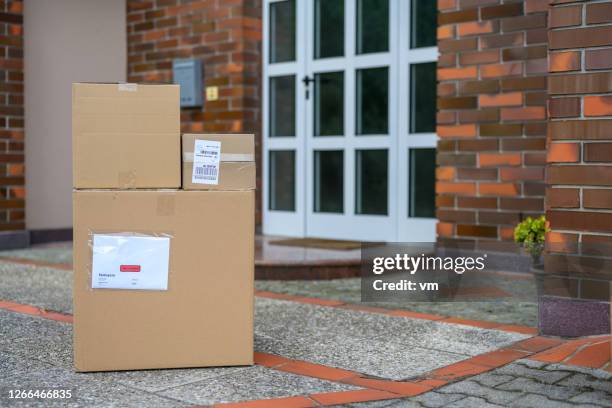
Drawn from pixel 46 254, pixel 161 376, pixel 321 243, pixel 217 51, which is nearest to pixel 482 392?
pixel 161 376

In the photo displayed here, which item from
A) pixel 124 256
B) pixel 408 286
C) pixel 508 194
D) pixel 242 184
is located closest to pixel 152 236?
pixel 124 256

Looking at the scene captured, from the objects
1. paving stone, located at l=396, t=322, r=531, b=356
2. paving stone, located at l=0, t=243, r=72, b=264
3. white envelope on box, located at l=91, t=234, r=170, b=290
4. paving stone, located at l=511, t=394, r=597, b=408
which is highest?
white envelope on box, located at l=91, t=234, r=170, b=290

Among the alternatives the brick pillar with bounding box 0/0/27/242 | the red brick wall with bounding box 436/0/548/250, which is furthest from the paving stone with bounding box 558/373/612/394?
the brick pillar with bounding box 0/0/27/242

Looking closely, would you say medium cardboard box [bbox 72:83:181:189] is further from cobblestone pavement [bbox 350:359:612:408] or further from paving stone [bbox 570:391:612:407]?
paving stone [bbox 570:391:612:407]

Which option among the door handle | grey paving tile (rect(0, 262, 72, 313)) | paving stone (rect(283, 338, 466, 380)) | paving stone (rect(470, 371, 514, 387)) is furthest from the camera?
the door handle

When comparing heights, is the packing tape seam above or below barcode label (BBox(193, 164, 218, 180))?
above

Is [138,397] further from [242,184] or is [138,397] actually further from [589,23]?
[589,23]

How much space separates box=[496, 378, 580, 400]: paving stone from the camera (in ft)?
9.93

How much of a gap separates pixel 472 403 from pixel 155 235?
1.32 meters

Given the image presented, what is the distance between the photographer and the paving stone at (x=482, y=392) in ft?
9.75

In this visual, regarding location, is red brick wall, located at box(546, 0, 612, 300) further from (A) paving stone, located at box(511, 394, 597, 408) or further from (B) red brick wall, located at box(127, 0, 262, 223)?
(B) red brick wall, located at box(127, 0, 262, 223)

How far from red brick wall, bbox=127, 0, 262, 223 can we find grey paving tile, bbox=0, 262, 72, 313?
6.99 feet

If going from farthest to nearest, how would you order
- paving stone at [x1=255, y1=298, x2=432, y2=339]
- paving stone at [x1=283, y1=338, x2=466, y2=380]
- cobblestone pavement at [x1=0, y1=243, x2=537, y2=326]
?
cobblestone pavement at [x1=0, y1=243, x2=537, y2=326], paving stone at [x1=255, y1=298, x2=432, y2=339], paving stone at [x1=283, y1=338, x2=466, y2=380]

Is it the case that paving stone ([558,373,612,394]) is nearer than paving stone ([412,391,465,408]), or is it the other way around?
paving stone ([412,391,465,408])
